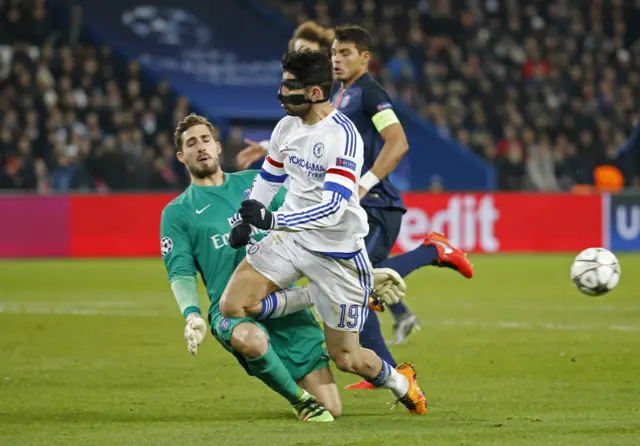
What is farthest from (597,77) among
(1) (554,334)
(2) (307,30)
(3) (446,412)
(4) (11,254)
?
(3) (446,412)

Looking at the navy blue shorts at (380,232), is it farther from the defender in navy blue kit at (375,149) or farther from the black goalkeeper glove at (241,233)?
the black goalkeeper glove at (241,233)

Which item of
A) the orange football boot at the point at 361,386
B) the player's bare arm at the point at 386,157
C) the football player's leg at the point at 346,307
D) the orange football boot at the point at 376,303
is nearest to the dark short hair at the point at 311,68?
the football player's leg at the point at 346,307

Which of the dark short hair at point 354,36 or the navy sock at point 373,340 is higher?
the dark short hair at point 354,36

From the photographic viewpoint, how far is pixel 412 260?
792 centimetres

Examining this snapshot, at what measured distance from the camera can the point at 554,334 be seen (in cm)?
1033

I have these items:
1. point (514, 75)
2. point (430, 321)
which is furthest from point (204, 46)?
point (430, 321)

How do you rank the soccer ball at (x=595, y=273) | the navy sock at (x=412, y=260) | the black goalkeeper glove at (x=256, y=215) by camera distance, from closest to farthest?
the black goalkeeper glove at (x=256, y=215) < the navy sock at (x=412, y=260) < the soccer ball at (x=595, y=273)

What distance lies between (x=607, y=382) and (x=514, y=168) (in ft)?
54.2

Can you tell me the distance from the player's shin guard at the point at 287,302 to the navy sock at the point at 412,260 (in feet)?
4.13

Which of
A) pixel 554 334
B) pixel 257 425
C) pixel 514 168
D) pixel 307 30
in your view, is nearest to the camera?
pixel 257 425

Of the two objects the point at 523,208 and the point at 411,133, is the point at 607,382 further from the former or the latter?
the point at 411,133

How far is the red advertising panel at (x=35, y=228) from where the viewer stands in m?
19.7

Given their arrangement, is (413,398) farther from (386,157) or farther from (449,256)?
(449,256)

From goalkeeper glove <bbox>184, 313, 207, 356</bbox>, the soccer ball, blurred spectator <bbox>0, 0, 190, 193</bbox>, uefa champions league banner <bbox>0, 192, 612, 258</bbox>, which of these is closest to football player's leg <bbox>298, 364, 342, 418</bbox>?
goalkeeper glove <bbox>184, 313, 207, 356</bbox>
